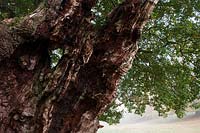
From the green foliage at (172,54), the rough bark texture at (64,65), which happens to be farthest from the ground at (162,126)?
the rough bark texture at (64,65)

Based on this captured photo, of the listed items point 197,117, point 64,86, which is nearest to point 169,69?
point 64,86

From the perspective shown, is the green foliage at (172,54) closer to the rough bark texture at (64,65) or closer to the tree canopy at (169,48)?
the tree canopy at (169,48)

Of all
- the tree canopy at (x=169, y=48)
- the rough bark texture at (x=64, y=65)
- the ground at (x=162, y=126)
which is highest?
the ground at (x=162, y=126)

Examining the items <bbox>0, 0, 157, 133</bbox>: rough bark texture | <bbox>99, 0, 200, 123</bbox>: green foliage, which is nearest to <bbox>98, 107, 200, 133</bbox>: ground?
<bbox>99, 0, 200, 123</bbox>: green foliage

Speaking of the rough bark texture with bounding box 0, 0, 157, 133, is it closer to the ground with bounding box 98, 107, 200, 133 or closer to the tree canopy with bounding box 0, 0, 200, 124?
the tree canopy with bounding box 0, 0, 200, 124

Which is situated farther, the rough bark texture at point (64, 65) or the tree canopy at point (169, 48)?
the tree canopy at point (169, 48)

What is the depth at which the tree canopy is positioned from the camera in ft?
48.6

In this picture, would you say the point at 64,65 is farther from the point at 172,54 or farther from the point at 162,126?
the point at 162,126

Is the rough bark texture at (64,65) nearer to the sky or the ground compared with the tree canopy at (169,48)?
nearer to the ground

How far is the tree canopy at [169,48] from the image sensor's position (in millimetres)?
14812

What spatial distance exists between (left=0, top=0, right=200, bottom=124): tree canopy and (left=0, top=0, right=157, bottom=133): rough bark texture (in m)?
5.04

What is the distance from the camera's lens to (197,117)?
82375 mm

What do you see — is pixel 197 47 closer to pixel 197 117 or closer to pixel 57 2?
pixel 57 2

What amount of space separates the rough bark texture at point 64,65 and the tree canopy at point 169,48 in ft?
16.5
